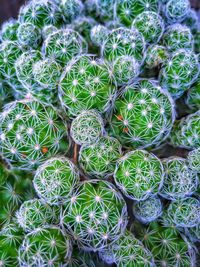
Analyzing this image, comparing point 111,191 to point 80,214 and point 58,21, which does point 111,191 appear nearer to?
point 80,214

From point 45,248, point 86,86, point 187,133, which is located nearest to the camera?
point 45,248

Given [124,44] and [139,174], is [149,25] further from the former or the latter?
[139,174]

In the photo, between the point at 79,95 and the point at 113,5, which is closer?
the point at 79,95

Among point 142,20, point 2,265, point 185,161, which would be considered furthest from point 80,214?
point 142,20

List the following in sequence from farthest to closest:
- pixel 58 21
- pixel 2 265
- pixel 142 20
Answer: pixel 58 21 < pixel 142 20 < pixel 2 265

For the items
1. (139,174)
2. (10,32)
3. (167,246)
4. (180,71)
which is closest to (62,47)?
(10,32)

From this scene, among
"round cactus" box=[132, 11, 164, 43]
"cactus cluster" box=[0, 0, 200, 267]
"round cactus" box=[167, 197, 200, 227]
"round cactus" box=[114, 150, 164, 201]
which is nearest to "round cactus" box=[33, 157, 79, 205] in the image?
"cactus cluster" box=[0, 0, 200, 267]

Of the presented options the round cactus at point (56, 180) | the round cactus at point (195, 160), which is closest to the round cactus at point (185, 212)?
the round cactus at point (195, 160)
